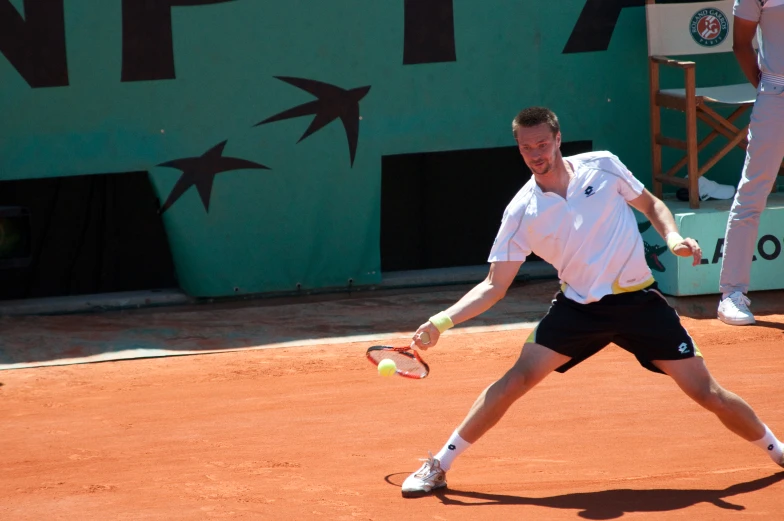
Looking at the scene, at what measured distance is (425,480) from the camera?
4.57 meters

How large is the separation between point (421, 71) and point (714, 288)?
2.79 metres

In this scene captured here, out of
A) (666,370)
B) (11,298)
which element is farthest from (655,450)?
(11,298)

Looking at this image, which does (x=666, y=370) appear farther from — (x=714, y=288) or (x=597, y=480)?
(x=714, y=288)

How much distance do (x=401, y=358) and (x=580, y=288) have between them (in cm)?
79

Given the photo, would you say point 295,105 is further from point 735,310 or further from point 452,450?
point 452,450

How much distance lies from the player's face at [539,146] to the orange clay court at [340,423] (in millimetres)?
1346

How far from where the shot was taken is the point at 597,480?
473cm

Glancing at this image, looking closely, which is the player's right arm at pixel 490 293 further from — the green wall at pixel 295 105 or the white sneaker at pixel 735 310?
the green wall at pixel 295 105

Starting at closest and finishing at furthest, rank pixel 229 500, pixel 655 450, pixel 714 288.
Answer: pixel 229 500 < pixel 655 450 < pixel 714 288

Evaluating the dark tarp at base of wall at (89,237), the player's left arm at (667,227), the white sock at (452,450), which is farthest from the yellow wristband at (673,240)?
the dark tarp at base of wall at (89,237)

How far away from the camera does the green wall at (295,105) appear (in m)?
8.22

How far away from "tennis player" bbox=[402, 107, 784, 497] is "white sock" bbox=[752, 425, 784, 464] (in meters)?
0.02

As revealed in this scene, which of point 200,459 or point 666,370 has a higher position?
point 666,370

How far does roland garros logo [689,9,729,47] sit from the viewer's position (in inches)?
347
